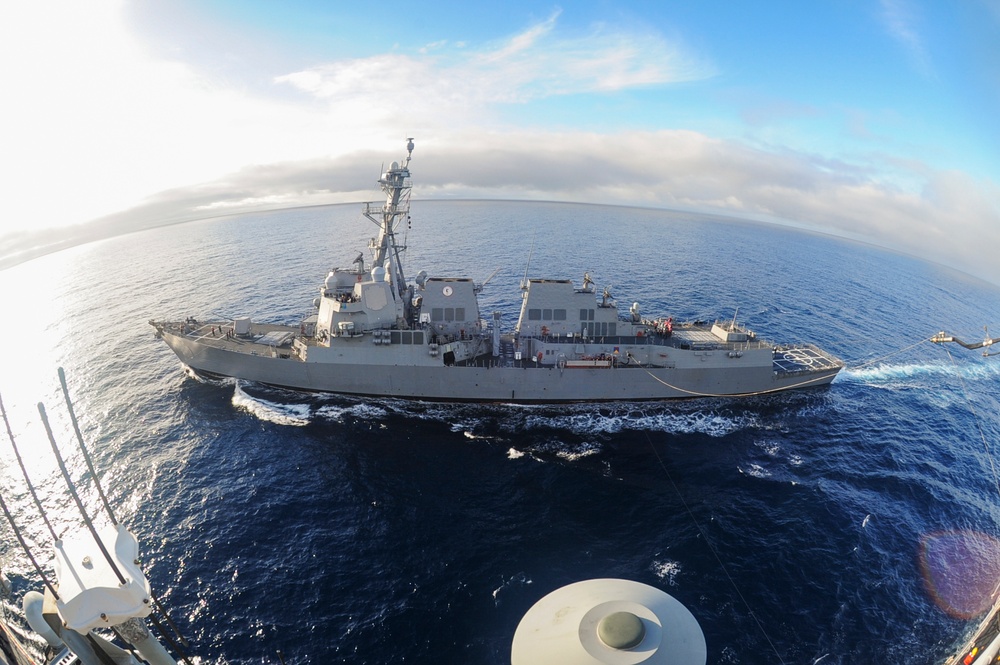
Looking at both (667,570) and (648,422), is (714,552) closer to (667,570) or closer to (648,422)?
(667,570)

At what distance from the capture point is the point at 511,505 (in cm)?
2256

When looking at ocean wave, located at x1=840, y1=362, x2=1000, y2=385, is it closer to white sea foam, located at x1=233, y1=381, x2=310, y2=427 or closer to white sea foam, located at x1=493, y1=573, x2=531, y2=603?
white sea foam, located at x1=493, y1=573, x2=531, y2=603

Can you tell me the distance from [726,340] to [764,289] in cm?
3866

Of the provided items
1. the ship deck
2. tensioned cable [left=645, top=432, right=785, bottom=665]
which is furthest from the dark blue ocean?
the ship deck

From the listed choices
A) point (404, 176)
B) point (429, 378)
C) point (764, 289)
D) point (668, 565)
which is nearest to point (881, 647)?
point (668, 565)

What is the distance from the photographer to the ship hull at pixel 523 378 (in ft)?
105

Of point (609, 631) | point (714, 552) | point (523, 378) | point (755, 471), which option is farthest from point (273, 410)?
point (755, 471)

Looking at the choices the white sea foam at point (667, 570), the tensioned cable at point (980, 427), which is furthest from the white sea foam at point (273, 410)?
the tensioned cable at point (980, 427)

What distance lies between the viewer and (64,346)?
138 ft

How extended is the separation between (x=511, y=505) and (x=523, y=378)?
1075 cm

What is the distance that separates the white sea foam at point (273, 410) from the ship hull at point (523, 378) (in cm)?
196

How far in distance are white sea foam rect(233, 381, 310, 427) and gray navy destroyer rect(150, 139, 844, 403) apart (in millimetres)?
1954

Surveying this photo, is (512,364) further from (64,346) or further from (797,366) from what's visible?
(64,346)

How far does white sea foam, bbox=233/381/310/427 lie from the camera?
2980 centimetres
